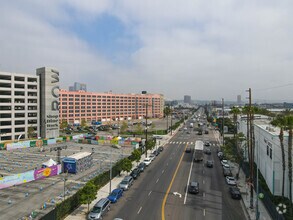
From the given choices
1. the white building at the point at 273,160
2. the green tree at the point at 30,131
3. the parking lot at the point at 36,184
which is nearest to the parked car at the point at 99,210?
the parking lot at the point at 36,184

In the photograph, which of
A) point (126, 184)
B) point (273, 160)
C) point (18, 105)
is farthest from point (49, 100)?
point (273, 160)

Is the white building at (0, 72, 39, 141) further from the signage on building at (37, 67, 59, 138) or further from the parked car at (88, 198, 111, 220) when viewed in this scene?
the parked car at (88, 198, 111, 220)

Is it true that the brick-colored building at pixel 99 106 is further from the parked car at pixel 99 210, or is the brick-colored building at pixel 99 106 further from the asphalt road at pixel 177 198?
the parked car at pixel 99 210

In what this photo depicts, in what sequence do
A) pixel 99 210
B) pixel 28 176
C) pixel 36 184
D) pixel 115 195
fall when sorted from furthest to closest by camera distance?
1. pixel 28 176
2. pixel 36 184
3. pixel 115 195
4. pixel 99 210

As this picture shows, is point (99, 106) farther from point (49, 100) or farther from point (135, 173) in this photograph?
point (135, 173)

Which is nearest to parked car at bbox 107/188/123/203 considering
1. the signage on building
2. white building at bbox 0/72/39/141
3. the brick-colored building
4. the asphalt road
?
the asphalt road

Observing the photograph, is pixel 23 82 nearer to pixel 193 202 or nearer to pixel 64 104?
pixel 64 104
